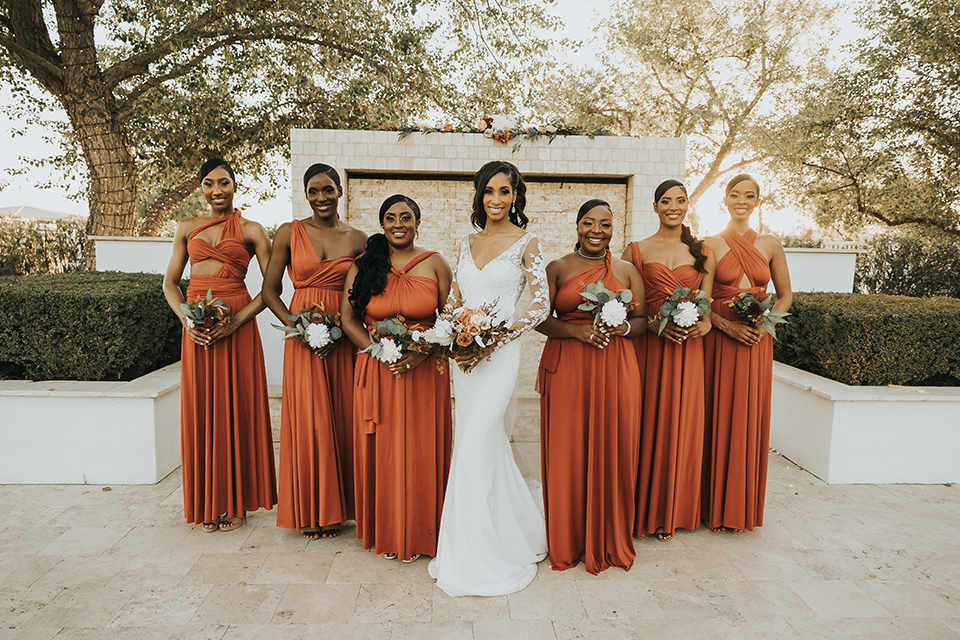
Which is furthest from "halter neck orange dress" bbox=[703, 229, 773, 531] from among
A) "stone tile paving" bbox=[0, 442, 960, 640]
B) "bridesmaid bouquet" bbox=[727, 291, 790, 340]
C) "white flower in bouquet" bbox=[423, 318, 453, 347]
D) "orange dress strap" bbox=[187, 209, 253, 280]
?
"orange dress strap" bbox=[187, 209, 253, 280]

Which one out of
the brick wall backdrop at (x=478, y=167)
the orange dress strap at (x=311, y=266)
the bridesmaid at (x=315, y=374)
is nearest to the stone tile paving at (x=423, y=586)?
the bridesmaid at (x=315, y=374)

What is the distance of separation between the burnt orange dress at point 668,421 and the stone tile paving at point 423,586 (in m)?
0.25

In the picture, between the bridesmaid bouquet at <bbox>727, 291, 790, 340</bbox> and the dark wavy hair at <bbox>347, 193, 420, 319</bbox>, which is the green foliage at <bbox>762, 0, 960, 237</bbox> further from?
the dark wavy hair at <bbox>347, 193, 420, 319</bbox>

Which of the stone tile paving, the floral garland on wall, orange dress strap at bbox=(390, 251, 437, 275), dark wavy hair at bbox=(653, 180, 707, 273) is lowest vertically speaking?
the stone tile paving

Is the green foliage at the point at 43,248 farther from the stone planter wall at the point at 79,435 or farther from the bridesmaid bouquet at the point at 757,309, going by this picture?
the bridesmaid bouquet at the point at 757,309

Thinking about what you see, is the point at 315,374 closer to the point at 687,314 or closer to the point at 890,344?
the point at 687,314

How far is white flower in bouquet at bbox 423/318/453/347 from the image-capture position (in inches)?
128

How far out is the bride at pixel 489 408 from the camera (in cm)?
342

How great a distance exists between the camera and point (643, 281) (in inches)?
157

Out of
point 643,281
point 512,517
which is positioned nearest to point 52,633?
point 512,517

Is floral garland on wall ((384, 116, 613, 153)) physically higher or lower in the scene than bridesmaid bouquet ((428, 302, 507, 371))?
higher

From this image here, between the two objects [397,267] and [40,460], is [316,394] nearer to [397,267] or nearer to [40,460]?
[397,267]

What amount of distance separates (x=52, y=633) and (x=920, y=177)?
1795 cm

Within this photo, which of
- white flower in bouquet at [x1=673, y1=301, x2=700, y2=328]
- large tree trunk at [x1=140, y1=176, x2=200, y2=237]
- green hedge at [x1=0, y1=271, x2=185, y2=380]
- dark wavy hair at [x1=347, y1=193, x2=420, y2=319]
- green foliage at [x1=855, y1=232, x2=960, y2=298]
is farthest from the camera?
large tree trunk at [x1=140, y1=176, x2=200, y2=237]
